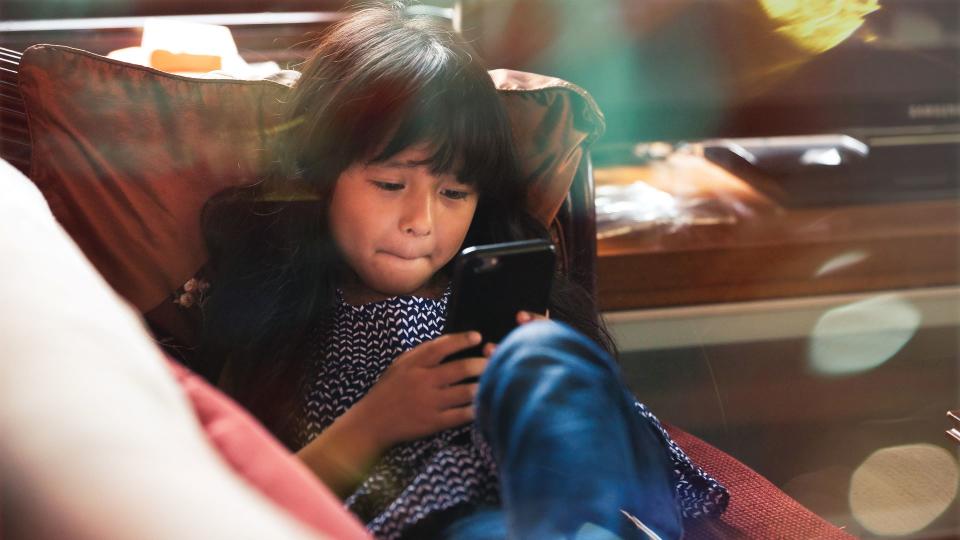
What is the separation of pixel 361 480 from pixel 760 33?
93 cm

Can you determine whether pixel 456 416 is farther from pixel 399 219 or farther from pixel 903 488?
pixel 903 488

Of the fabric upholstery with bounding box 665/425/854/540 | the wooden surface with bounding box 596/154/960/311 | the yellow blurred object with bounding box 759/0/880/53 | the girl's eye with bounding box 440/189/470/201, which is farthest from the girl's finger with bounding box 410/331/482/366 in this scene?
the yellow blurred object with bounding box 759/0/880/53

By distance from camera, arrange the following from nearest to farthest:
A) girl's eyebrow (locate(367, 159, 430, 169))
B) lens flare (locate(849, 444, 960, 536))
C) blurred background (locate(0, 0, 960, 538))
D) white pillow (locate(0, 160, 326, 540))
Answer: white pillow (locate(0, 160, 326, 540)), girl's eyebrow (locate(367, 159, 430, 169)), lens flare (locate(849, 444, 960, 536)), blurred background (locate(0, 0, 960, 538))

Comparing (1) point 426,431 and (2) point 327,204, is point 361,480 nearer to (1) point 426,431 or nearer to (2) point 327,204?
(1) point 426,431

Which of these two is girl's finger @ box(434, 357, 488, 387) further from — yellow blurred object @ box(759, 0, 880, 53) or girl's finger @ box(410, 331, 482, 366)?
yellow blurred object @ box(759, 0, 880, 53)

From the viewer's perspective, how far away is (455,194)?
0.63 meters

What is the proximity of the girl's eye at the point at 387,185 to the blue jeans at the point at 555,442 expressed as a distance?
167mm

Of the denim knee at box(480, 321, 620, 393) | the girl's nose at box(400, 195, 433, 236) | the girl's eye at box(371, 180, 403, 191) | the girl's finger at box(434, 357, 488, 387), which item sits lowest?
the girl's finger at box(434, 357, 488, 387)

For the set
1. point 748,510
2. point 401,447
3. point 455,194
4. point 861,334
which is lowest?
point 861,334

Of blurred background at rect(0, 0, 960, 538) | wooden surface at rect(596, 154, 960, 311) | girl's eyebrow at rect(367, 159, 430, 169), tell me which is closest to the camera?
girl's eyebrow at rect(367, 159, 430, 169)

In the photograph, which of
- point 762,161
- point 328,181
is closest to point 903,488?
point 328,181

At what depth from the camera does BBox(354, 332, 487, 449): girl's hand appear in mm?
532

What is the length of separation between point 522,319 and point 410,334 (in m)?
0.12

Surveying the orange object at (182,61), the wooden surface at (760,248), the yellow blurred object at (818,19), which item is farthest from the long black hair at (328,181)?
the yellow blurred object at (818,19)
